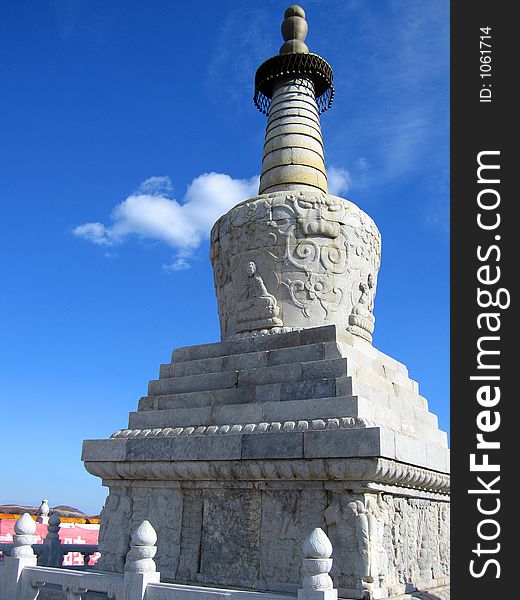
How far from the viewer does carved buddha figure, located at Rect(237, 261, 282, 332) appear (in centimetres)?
1053

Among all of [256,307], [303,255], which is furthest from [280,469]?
[303,255]

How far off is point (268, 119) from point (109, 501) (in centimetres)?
836

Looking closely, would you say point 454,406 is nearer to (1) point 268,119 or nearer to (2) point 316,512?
(2) point 316,512

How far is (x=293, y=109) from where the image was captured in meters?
13.1

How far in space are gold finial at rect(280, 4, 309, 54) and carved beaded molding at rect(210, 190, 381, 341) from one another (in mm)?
4444

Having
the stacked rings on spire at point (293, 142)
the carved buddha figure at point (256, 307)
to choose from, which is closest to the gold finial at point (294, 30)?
the stacked rings on spire at point (293, 142)

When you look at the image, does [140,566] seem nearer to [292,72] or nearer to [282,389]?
[282,389]

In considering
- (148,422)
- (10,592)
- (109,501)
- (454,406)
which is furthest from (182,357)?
(454,406)

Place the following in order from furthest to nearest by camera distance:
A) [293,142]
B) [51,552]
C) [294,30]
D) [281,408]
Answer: [294,30] < [293,142] < [51,552] < [281,408]

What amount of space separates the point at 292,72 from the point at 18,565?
34.9 ft

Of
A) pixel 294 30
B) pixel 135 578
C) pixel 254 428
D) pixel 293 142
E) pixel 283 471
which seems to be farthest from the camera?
pixel 294 30

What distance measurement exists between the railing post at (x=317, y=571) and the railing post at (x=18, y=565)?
161 inches

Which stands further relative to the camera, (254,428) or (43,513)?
(43,513)

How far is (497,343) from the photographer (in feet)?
21.8
